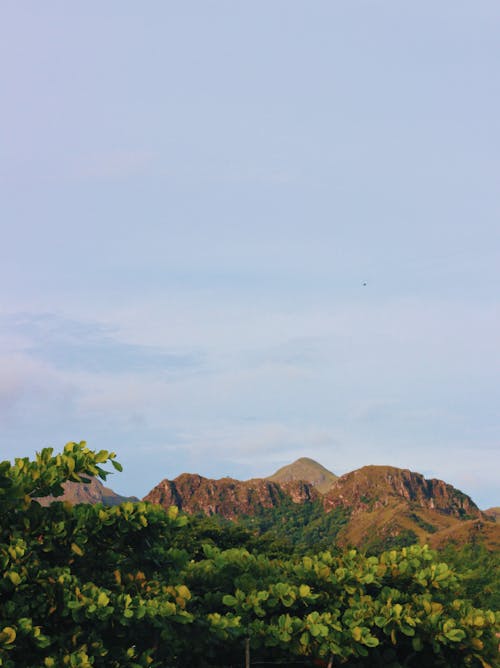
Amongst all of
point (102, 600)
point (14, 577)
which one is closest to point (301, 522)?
point (102, 600)

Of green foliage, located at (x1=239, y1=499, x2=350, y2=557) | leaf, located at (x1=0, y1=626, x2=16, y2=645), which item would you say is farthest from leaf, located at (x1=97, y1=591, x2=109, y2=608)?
green foliage, located at (x1=239, y1=499, x2=350, y2=557)

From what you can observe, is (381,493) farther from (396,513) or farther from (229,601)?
(229,601)

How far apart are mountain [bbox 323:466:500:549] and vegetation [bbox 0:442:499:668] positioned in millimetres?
110083

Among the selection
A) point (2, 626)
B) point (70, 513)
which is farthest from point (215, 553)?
point (2, 626)

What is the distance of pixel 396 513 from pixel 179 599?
5967 inches

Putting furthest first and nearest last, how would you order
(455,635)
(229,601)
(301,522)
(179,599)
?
(301,522) < (455,635) < (229,601) < (179,599)

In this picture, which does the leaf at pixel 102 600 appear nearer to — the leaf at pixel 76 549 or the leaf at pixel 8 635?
the leaf at pixel 76 549

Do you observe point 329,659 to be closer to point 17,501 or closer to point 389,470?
point 17,501

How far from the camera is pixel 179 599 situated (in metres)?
14.4

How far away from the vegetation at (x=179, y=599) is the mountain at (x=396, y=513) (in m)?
110

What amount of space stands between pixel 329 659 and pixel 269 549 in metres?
34.0

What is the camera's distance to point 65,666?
13.0m

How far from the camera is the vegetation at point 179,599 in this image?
13.3 m

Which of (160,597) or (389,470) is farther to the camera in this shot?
(389,470)
